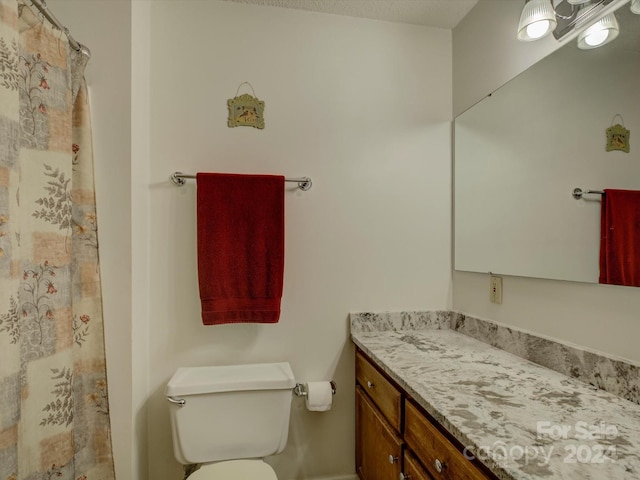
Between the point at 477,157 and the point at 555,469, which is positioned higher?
the point at 477,157

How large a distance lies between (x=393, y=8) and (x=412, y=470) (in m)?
1.96

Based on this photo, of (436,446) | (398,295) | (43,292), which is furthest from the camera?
(398,295)

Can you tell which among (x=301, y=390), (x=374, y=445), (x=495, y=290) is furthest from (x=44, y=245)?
(x=495, y=290)

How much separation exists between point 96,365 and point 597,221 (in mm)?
1796

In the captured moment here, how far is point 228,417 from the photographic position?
4.32 feet

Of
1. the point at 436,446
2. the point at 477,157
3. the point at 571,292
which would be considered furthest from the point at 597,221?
the point at 436,446

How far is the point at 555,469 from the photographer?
62 cm

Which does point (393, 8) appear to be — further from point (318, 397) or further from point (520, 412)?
point (318, 397)

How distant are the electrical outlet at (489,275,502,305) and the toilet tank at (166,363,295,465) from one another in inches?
37.7

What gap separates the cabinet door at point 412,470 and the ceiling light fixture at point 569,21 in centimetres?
143

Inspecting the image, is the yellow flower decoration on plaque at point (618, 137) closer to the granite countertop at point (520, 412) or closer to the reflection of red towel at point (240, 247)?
the granite countertop at point (520, 412)

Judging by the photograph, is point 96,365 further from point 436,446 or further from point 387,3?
point 387,3

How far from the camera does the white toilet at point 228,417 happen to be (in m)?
1.28

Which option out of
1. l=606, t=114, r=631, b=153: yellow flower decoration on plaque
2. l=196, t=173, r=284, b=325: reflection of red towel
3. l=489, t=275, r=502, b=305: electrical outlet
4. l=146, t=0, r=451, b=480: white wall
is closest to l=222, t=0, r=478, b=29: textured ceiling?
l=146, t=0, r=451, b=480: white wall
